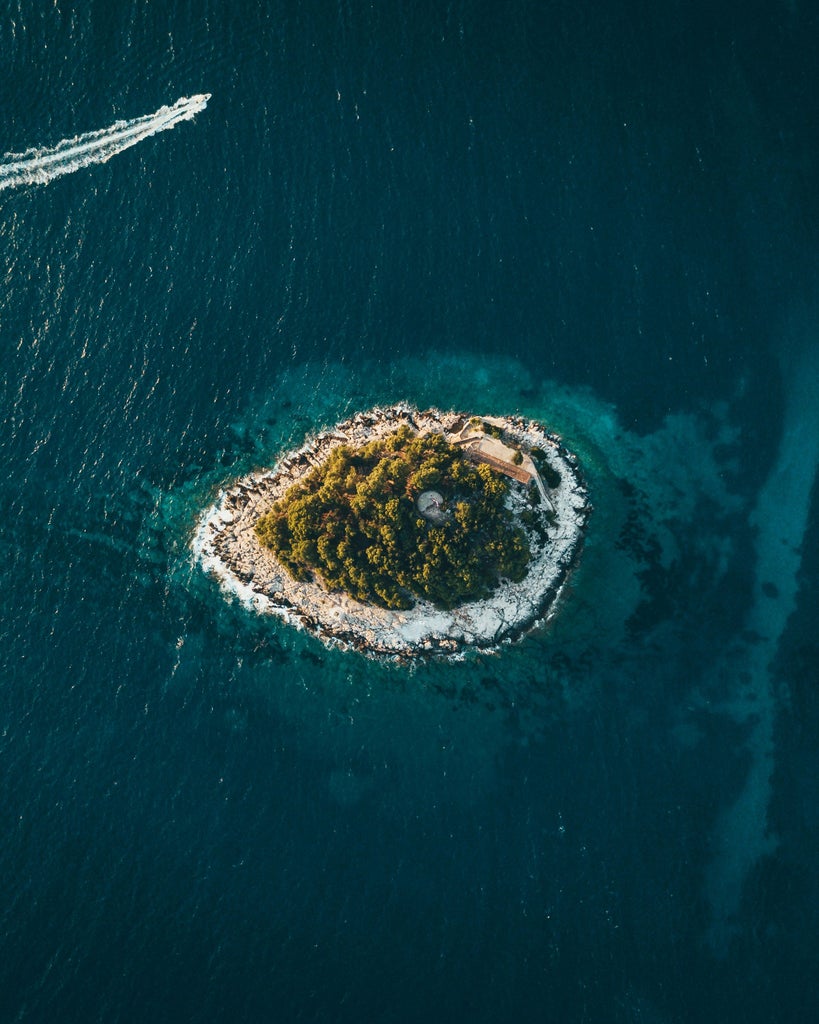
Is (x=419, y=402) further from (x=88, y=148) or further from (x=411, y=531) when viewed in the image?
(x=88, y=148)

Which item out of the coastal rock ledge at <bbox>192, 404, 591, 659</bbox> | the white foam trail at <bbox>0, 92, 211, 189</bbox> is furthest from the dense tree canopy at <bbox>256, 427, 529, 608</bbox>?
the white foam trail at <bbox>0, 92, 211, 189</bbox>

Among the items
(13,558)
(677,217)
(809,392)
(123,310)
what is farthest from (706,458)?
(13,558)

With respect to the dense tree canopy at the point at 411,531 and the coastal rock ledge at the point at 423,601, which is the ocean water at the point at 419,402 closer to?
the coastal rock ledge at the point at 423,601

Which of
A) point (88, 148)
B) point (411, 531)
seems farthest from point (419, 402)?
point (88, 148)

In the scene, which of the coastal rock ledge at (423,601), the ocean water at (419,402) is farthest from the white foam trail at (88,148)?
the coastal rock ledge at (423,601)

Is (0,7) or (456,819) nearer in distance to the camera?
(456,819)

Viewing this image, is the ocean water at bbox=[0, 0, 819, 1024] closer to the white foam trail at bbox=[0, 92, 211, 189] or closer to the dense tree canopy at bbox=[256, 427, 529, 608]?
the white foam trail at bbox=[0, 92, 211, 189]

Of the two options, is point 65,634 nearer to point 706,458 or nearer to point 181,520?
point 181,520
